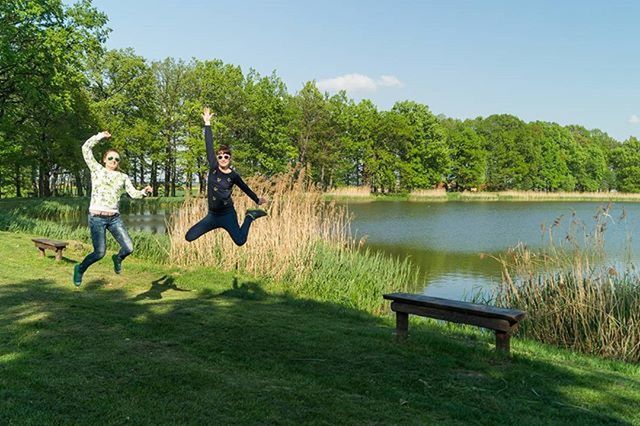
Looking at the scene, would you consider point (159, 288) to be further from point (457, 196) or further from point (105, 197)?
point (457, 196)

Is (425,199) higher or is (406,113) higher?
(406,113)

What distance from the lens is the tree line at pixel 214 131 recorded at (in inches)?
936

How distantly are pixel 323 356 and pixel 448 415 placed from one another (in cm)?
168

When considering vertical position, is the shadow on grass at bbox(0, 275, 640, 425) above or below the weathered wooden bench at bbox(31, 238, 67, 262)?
below

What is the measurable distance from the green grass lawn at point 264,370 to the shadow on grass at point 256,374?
2cm

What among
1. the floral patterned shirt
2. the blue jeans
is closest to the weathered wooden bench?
the blue jeans

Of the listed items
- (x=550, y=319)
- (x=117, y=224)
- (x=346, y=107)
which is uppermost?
(x=346, y=107)

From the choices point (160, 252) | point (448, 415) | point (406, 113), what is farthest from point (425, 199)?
point (448, 415)

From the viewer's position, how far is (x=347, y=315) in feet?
25.9

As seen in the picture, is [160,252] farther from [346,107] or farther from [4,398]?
[346,107]

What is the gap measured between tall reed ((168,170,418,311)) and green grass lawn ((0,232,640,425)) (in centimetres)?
203

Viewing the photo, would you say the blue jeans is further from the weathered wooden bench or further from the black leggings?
the weathered wooden bench

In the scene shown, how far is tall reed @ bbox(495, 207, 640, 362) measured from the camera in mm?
7191

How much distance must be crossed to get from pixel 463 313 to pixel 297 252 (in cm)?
525
